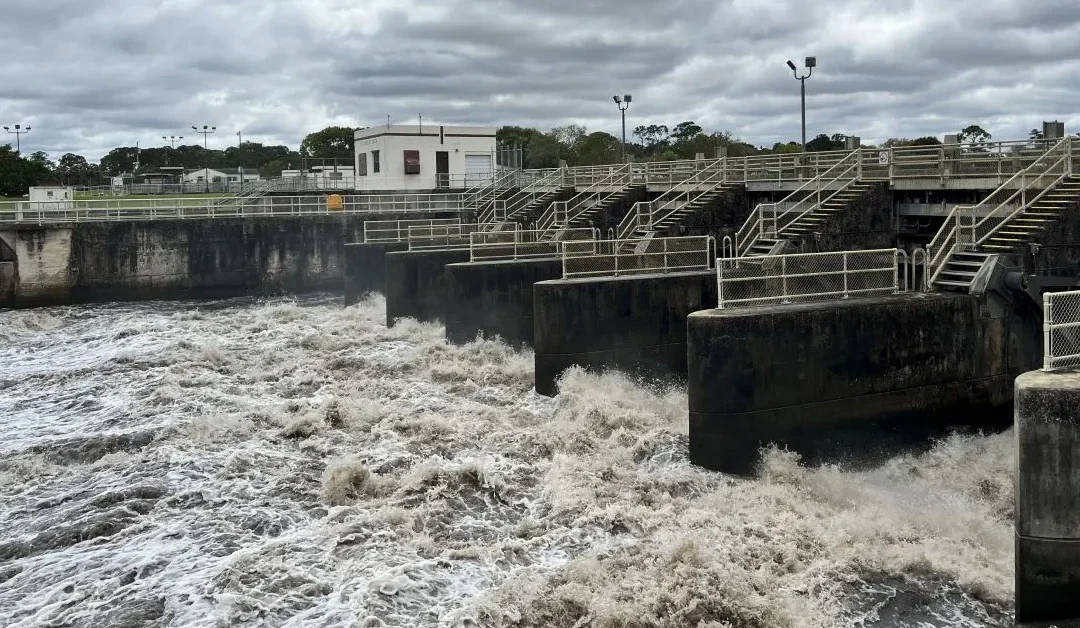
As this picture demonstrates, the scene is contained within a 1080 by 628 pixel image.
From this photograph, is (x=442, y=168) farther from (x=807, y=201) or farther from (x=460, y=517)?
(x=460, y=517)

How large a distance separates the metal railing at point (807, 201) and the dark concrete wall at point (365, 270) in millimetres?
17973

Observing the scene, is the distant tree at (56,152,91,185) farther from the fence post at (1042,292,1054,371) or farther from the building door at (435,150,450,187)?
the fence post at (1042,292,1054,371)

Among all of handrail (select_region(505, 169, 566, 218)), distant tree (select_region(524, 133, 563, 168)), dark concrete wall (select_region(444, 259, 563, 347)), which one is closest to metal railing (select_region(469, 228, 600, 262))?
dark concrete wall (select_region(444, 259, 563, 347))

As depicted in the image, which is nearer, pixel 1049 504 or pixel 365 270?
pixel 1049 504

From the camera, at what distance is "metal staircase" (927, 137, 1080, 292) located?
60.2 feet

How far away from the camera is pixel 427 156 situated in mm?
59031

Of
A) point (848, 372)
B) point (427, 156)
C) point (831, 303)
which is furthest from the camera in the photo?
point (427, 156)

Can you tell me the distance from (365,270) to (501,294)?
571 inches

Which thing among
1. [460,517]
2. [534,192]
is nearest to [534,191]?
[534,192]

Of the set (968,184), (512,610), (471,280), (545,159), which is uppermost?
(545,159)

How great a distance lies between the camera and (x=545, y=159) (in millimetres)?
96688

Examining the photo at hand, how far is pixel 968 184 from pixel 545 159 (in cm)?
7591

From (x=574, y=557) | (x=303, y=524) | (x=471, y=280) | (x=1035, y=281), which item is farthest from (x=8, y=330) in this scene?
(x=1035, y=281)

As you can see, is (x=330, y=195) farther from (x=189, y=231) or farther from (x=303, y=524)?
(x=303, y=524)
